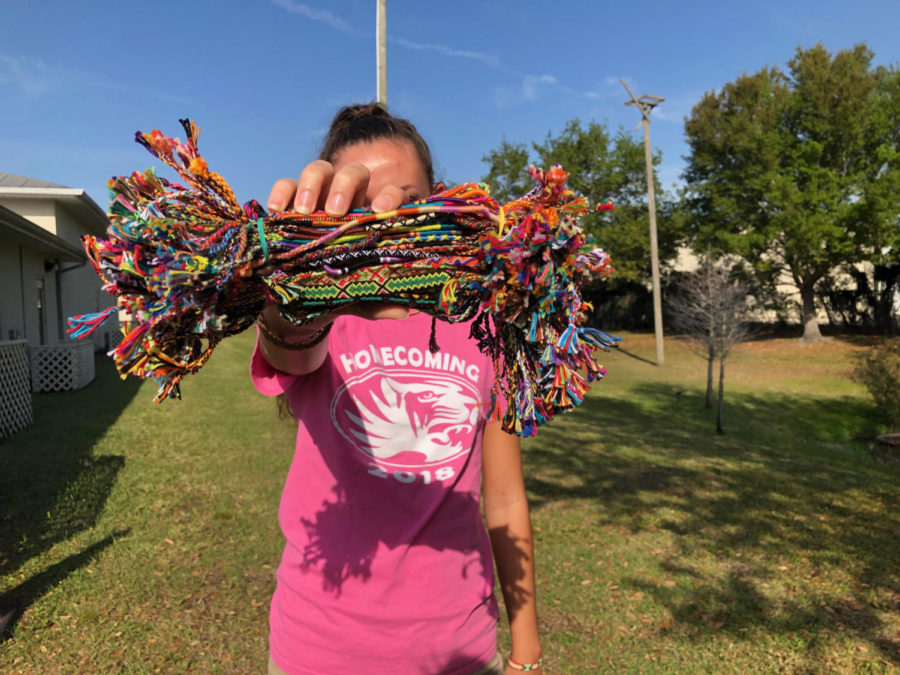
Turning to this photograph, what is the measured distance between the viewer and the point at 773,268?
3033 cm

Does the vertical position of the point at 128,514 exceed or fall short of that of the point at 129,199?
it falls short

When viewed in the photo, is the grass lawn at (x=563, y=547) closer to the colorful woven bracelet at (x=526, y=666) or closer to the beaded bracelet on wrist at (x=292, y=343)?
the colorful woven bracelet at (x=526, y=666)

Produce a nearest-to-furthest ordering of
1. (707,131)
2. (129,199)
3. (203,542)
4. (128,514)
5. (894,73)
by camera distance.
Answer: (129,199), (203,542), (128,514), (894,73), (707,131)

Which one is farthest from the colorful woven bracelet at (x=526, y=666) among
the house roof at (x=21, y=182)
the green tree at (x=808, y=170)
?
the green tree at (x=808, y=170)

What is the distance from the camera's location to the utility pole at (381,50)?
347 inches

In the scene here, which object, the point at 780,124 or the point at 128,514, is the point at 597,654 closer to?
the point at 128,514

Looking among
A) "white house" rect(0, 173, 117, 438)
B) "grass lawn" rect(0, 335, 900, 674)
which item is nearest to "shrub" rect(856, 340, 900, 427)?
"grass lawn" rect(0, 335, 900, 674)

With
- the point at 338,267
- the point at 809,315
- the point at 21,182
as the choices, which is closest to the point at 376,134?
the point at 338,267

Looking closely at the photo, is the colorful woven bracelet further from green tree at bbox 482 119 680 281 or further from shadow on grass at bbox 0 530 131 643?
green tree at bbox 482 119 680 281

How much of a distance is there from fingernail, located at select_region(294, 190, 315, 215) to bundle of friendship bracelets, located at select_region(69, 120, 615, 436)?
13mm

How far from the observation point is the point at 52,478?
24.5 ft

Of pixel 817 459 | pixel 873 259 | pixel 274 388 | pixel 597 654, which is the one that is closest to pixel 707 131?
pixel 873 259

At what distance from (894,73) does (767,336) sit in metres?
13.8

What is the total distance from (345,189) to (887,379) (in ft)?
51.2
